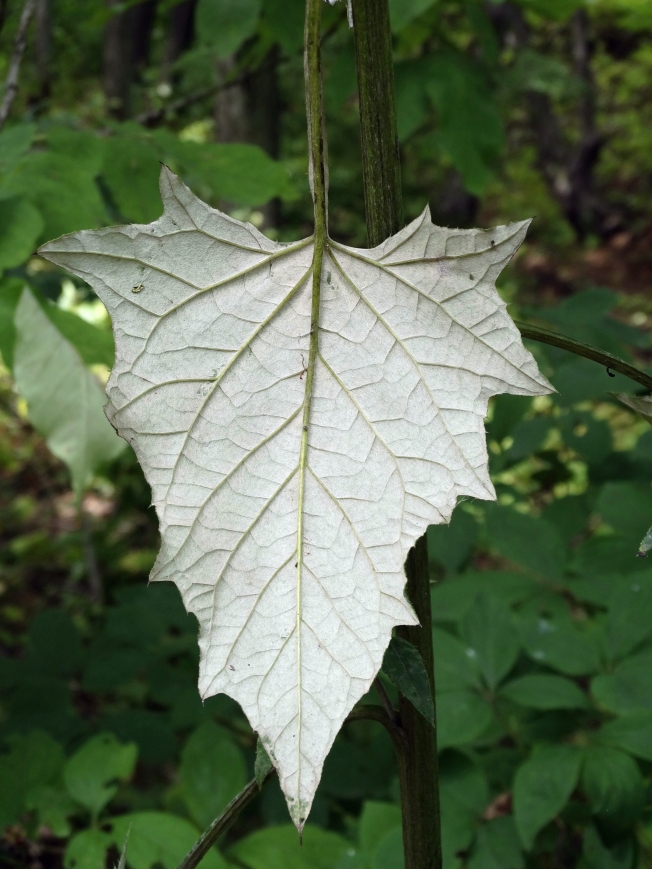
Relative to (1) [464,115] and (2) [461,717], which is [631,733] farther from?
(1) [464,115]

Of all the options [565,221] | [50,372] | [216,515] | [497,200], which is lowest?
[216,515]

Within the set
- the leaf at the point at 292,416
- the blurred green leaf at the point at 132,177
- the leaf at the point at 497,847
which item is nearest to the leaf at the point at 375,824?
the leaf at the point at 497,847

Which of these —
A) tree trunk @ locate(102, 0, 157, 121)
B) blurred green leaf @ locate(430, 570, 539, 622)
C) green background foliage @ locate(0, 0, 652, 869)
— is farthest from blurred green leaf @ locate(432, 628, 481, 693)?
tree trunk @ locate(102, 0, 157, 121)

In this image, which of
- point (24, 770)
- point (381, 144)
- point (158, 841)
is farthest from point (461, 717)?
point (381, 144)

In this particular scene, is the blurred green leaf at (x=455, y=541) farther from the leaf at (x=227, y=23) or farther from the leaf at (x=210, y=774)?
the leaf at (x=227, y=23)

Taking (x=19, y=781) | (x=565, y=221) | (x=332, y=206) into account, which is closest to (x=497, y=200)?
(x=565, y=221)

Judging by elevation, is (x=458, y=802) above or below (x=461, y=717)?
below

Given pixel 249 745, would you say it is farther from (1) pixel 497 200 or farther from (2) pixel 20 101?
(1) pixel 497 200
